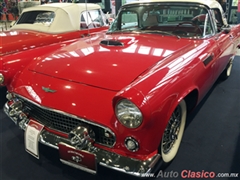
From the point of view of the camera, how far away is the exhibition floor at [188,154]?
1895 mm

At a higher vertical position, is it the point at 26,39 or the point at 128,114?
the point at 26,39

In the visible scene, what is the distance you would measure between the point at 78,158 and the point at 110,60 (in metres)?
0.83

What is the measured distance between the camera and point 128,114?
1.39m

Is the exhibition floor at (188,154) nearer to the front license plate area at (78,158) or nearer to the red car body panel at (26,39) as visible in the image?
the front license plate area at (78,158)

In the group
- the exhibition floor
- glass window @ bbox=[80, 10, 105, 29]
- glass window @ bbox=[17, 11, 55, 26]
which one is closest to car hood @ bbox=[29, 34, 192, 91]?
the exhibition floor

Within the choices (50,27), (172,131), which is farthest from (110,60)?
(50,27)

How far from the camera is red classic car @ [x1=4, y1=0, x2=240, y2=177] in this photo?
1.43m

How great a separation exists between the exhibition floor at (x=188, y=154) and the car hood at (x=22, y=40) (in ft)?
3.10

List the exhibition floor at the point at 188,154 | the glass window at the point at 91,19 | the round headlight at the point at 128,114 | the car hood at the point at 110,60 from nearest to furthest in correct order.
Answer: the round headlight at the point at 128,114 → the car hood at the point at 110,60 → the exhibition floor at the point at 188,154 → the glass window at the point at 91,19

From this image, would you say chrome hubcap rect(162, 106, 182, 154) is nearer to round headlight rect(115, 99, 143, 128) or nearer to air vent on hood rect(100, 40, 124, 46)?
round headlight rect(115, 99, 143, 128)

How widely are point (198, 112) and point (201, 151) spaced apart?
76cm

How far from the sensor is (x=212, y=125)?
2.52 metres

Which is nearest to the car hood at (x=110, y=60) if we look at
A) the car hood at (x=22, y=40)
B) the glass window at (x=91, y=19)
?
the car hood at (x=22, y=40)

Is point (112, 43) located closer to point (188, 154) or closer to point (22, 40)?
point (188, 154)
